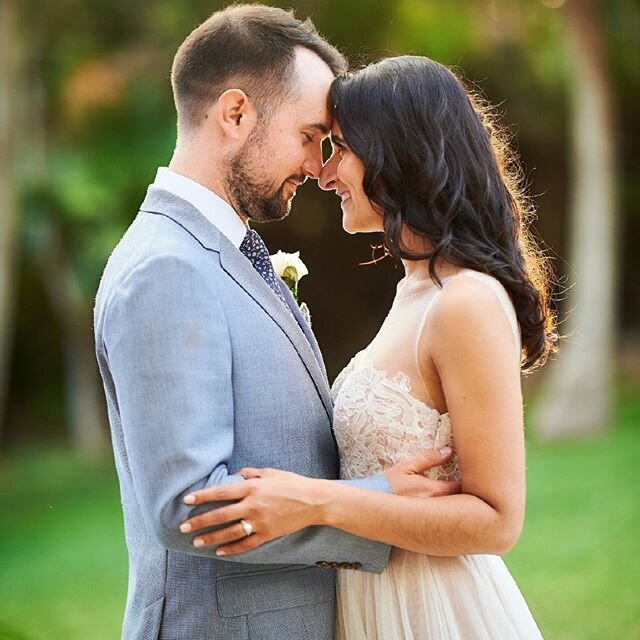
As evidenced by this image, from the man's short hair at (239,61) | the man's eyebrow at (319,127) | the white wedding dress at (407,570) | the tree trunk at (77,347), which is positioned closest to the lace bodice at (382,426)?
the white wedding dress at (407,570)

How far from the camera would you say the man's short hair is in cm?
249

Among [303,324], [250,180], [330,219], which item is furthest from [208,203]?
[330,219]

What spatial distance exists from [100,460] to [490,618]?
10.5m

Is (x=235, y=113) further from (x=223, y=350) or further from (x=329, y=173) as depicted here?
(x=223, y=350)

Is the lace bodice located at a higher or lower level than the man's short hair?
lower

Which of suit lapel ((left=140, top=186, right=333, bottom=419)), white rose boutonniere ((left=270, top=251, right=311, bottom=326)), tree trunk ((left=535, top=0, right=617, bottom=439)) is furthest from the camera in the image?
tree trunk ((left=535, top=0, right=617, bottom=439))

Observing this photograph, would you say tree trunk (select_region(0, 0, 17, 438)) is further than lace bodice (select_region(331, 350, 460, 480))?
Yes

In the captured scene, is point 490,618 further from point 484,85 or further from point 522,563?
point 484,85

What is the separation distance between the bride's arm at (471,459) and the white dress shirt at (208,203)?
20.3 inches

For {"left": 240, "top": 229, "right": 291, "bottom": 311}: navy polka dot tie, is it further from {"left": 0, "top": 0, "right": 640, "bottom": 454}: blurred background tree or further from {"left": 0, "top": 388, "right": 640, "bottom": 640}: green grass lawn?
{"left": 0, "top": 0, "right": 640, "bottom": 454}: blurred background tree

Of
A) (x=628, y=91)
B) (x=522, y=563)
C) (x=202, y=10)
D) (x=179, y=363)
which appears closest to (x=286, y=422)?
(x=179, y=363)

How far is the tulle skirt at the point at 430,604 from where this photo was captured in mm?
2334

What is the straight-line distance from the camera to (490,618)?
2.34 meters

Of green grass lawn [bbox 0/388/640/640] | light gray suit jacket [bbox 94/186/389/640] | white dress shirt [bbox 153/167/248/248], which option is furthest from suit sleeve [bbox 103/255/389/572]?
green grass lawn [bbox 0/388/640/640]
